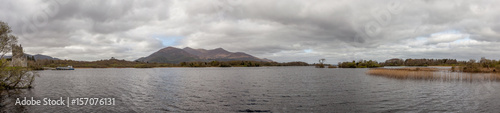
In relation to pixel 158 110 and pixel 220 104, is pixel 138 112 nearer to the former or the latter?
pixel 158 110

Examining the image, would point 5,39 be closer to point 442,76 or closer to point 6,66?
point 6,66

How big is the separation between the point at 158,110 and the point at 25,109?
11837 millimetres

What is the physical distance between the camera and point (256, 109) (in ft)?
82.8

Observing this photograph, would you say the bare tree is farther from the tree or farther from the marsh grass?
the marsh grass

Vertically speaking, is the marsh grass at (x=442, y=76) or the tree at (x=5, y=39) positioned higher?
the tree at (x=5, y=39)

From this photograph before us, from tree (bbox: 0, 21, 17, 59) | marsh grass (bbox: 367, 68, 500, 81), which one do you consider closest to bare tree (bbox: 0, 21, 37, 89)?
tree (bbox: 0, 21, 17, 59)

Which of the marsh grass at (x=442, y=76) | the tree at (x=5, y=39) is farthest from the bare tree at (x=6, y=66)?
the marsh grass at (x=442, y=76)

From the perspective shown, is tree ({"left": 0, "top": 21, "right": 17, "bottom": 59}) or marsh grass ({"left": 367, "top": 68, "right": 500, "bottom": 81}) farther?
marsh grass ({"left": 367, "top": 68, "right": 500, "bottom": 81})

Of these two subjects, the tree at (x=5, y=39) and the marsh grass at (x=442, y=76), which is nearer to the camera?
the tree at (x=5, y=39)

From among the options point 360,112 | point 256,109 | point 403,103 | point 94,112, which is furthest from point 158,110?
point 403,103

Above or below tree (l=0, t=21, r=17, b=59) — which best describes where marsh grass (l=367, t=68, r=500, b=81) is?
below

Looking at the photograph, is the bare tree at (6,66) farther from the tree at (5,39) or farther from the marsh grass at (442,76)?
the marsh grass at (442,76)

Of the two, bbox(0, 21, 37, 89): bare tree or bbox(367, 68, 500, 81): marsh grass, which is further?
bbox(367, 68, 500, 81): marsh grass

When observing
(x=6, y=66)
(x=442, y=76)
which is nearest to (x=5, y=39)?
(x=6, y=66)
